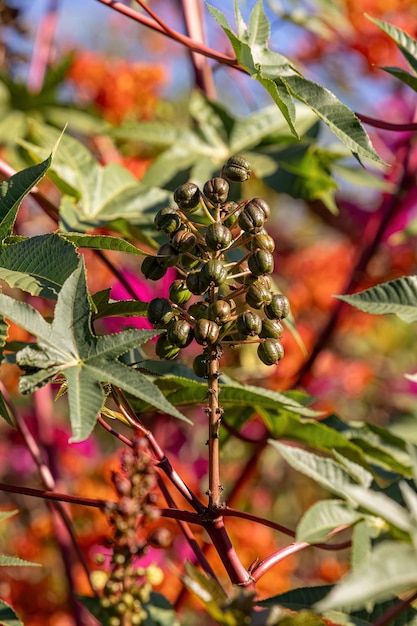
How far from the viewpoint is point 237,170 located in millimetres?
702

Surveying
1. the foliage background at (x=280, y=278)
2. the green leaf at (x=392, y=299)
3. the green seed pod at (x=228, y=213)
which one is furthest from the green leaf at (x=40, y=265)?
the foliage background at (x=280, y=278)

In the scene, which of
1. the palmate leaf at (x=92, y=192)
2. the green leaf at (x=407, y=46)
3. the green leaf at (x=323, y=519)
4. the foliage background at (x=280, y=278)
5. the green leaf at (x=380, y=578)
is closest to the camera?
the green leaf at (x=380, y=578)

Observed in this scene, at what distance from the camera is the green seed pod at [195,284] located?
64 centimetres

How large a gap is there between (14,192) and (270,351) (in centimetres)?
28

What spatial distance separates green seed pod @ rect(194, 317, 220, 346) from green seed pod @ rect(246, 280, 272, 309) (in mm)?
46

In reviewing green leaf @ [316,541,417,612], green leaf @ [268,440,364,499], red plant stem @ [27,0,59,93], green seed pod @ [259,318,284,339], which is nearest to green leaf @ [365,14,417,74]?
green seed pod @ [259,318,284,339]

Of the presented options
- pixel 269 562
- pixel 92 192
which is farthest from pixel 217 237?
pixel 92 192

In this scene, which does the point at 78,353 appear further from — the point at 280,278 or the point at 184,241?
the point at 280,278

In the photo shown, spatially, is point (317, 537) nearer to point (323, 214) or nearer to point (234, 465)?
point (234, 465)

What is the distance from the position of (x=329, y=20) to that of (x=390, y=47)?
19 cm

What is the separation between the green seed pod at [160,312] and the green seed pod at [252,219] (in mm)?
94

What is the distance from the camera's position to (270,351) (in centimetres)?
65

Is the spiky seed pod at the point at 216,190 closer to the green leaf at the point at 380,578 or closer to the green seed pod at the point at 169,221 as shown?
the green seed pod at the point at 169,221

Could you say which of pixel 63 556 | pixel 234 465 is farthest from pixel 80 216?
pixel 234 465
